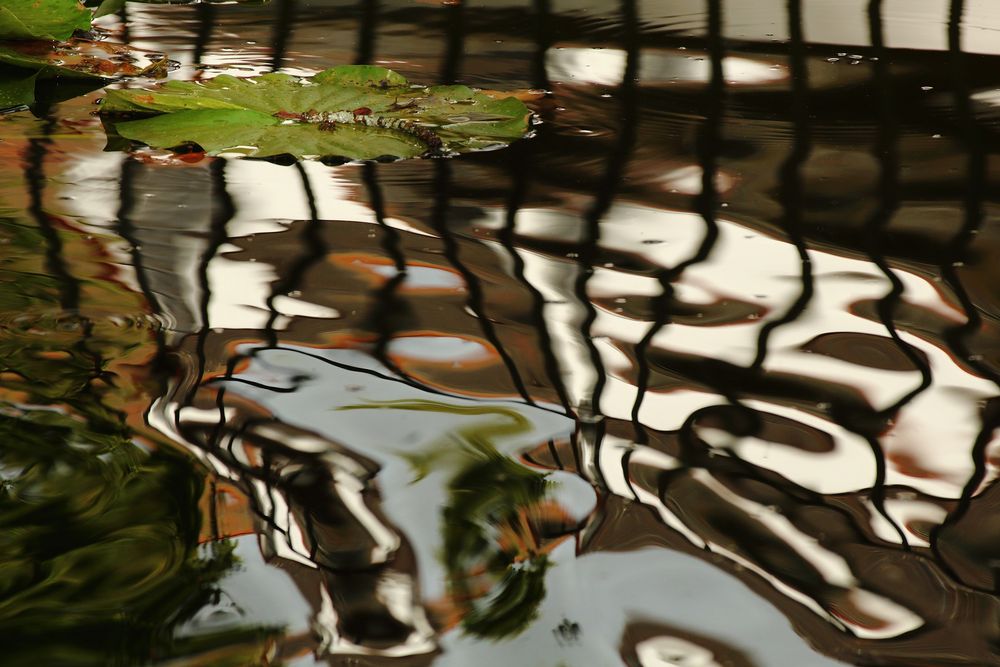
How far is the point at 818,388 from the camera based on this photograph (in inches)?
46.4

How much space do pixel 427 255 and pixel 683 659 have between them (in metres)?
0.77

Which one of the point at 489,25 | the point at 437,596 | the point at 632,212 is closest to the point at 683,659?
the point at 437,596

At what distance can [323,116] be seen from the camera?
1.98 meters

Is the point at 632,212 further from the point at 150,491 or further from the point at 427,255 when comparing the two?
the point at 150,491

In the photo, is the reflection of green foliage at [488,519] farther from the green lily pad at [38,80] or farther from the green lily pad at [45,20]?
the green lily pad at [45,20]

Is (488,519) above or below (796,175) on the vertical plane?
below

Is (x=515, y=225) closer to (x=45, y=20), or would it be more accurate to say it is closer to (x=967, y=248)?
(x=967, y=248)

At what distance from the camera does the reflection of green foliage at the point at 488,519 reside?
0.90 meters

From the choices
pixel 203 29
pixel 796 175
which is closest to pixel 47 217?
pixel 203 29

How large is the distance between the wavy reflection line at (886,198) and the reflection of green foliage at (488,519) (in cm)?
41

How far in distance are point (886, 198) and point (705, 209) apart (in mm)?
293

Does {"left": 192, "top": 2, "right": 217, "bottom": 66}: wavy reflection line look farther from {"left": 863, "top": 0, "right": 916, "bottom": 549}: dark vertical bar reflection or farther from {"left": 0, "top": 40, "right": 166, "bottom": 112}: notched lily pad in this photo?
{"left": 863, "top": 0, "right": 916, "bottom": 549}: dark vertical bar reflection

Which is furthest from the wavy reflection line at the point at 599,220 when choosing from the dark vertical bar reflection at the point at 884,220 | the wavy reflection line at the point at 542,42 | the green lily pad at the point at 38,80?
the green lily pad at the point at 38,80

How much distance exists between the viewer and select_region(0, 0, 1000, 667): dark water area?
0.89 metres
